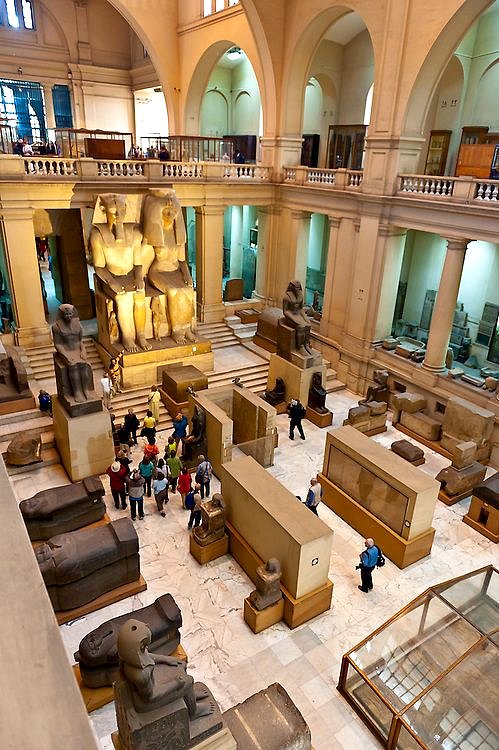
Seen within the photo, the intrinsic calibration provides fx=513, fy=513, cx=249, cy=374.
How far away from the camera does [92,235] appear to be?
39.6 ft

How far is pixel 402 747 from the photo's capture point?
5.32 metres

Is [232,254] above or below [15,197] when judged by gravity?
below

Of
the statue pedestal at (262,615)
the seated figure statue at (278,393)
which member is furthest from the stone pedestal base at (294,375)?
the statue pedestal at (262,615)

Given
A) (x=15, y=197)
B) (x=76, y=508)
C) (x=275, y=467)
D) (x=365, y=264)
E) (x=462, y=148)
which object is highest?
(x=462, y=148)

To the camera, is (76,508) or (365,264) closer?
(76,508)

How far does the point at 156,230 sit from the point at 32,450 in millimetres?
6021

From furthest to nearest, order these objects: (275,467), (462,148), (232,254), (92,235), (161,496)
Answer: (232,254), (462,148), (92,235), (275,467), (161,496)

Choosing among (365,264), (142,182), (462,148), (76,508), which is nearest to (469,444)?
(365,264)

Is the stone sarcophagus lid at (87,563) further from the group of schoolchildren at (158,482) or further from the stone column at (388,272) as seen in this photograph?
the stone column at (388,272)

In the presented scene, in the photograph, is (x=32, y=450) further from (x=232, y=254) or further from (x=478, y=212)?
(x=232, y=254)

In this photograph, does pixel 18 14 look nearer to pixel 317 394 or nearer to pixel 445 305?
pixel 317 394

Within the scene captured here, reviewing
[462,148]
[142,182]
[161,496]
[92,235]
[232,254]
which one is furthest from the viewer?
[232,254]

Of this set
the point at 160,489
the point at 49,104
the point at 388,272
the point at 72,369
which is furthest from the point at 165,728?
the point at 49,104

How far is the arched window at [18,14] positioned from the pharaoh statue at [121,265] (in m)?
14.6
